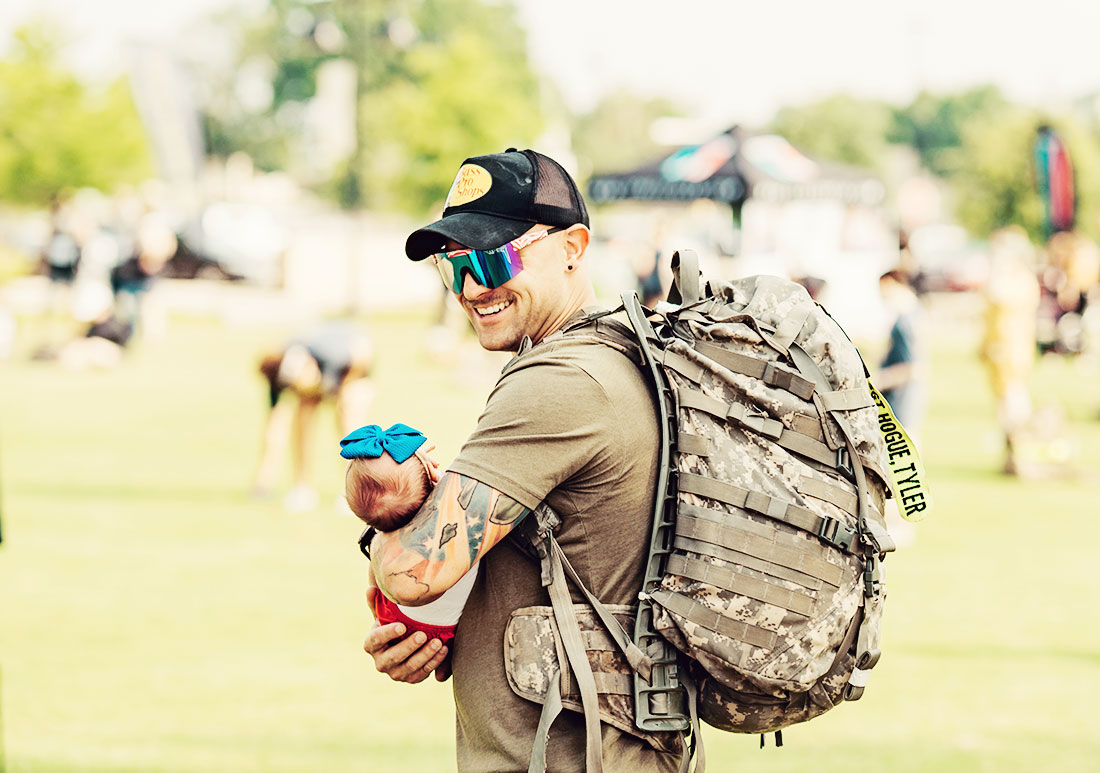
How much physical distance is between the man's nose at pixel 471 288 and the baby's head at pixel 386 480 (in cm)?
Answer: 36

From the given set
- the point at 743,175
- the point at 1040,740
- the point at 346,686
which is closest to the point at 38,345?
the point at 743,175

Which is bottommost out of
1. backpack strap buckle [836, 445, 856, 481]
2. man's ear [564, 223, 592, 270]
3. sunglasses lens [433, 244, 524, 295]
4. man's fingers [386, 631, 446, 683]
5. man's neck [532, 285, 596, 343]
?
man's fingers [386, 631, 446, 683]

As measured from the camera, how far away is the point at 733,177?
20.7 m

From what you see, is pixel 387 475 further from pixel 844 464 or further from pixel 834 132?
pixel 834 132

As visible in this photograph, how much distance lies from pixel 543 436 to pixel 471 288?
45 cm

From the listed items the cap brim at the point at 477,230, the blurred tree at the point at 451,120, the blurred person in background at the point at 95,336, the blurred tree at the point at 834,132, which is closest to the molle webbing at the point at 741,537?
the cap brim at the point at 477,230

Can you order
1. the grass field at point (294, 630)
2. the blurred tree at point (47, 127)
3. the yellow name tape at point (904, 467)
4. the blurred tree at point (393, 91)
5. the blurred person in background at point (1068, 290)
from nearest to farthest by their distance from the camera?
the yellow name tape at point (904, 467) < the grass field at point (294, 630) < the blurred person in background at point (1068, 290) < the blurred tree at point (393, 91) < the blurred tree at point (47, 127)

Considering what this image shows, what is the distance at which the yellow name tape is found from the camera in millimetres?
2705

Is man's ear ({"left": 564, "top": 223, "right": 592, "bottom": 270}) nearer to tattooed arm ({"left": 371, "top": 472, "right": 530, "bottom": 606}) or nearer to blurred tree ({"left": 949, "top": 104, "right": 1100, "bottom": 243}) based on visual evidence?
tattooed arm ({"left": 371, "top": 472, "right": 530, "bottom": 606})

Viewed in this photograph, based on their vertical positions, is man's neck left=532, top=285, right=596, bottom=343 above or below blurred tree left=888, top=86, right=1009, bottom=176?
below

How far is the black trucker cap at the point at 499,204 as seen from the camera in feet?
8.05

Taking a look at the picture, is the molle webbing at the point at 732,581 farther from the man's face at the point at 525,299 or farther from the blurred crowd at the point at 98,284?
the blurred crowd at the point at 98,284

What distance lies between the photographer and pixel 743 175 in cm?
2061

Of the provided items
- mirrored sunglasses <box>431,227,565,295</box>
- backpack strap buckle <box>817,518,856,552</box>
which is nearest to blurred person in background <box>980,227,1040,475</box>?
backpack strap buckle <box>817,518,856,552</box>
